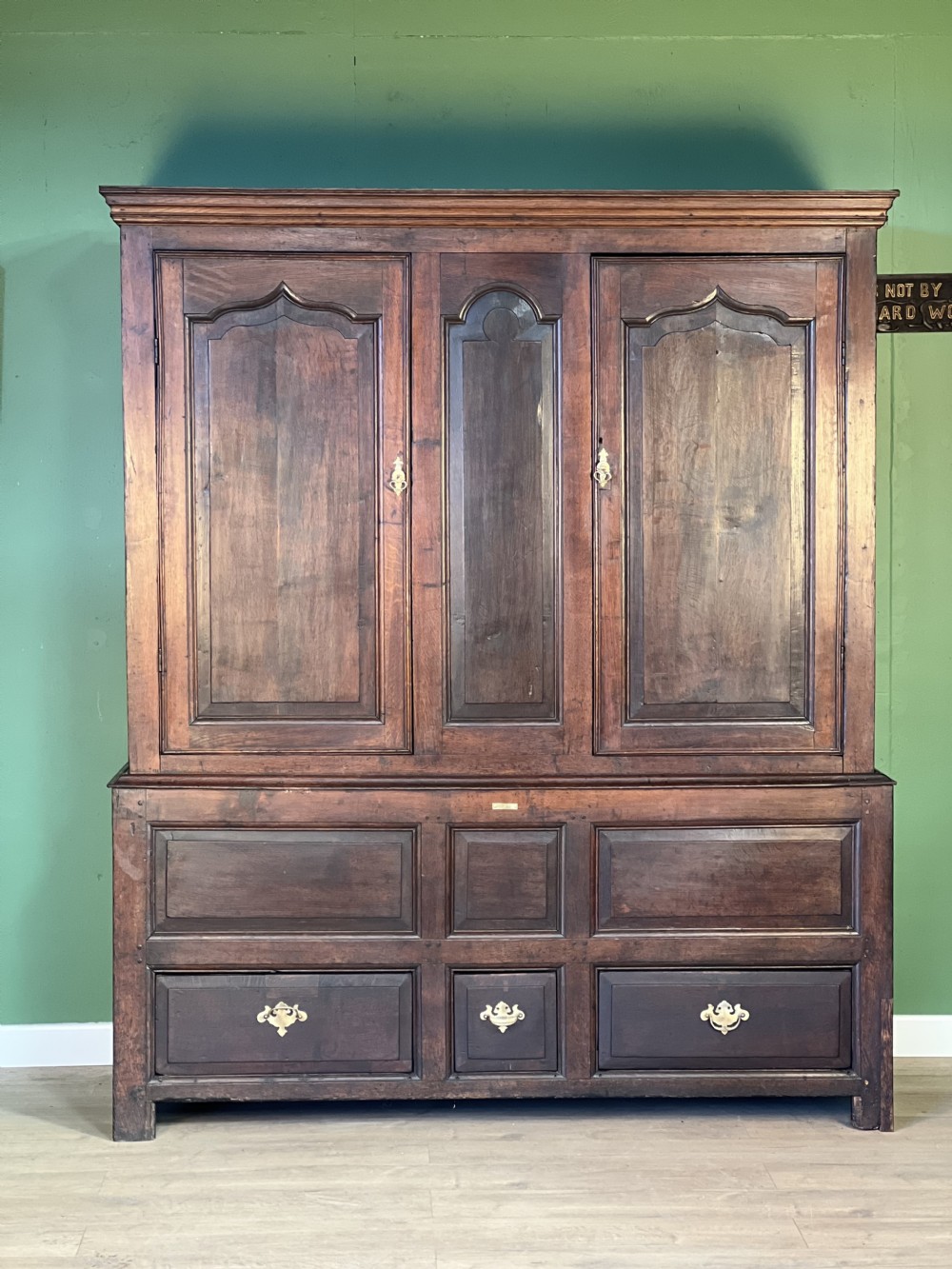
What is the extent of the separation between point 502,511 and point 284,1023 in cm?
123

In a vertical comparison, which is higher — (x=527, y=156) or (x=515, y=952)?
(x=527, y=156)

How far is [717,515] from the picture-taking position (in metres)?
2.58

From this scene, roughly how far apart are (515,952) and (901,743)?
3.99 ft

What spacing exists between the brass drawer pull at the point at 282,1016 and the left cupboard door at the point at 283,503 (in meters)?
0.57

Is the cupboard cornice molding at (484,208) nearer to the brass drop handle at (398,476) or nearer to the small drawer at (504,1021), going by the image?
the brass drop handle at (398,476)

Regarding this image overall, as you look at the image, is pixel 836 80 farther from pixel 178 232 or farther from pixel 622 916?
pixel 622 916

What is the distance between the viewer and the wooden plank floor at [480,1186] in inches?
83.9

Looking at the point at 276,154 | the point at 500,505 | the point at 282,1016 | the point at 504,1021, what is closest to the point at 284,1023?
the point at 282,1016

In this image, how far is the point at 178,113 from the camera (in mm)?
2959

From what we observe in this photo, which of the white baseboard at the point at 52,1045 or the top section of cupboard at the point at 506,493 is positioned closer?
the top section of cupboard at the point at 506,493

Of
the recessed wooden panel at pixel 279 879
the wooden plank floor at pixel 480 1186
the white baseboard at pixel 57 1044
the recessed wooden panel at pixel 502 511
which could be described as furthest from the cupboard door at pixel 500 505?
the white baseboard at pixel 57 1044

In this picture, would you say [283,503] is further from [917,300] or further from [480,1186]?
[917,300]

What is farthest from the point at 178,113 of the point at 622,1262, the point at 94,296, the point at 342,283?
the point at 622,1262

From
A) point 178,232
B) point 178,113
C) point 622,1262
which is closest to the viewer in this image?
point 622,1262
